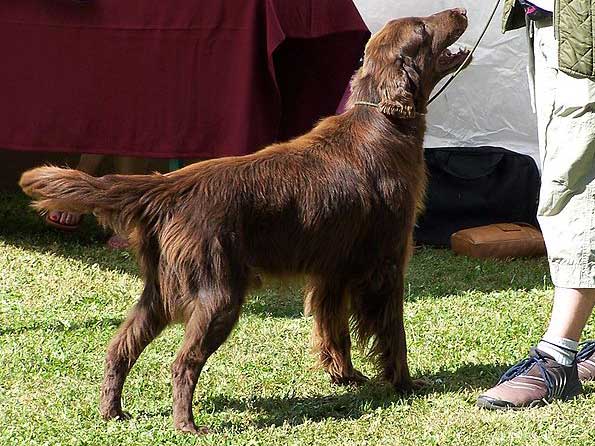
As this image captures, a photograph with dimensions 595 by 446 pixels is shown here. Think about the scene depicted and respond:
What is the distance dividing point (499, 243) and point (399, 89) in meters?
2.74

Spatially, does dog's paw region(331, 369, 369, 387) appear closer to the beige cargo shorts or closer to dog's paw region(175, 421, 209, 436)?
dog's paw region(175, 421, 209, 436)

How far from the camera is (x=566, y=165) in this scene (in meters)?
3.65

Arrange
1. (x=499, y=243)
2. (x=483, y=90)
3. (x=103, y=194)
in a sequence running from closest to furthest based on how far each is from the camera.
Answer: (x=103, y=194) → (x=499, y=243) → (x=483, y=90)

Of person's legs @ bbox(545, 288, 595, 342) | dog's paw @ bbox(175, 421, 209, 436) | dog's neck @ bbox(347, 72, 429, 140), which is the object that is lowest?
dog's paw @ bbox(175, 421, 209, 436)

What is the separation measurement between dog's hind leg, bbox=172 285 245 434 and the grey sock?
1.26 m

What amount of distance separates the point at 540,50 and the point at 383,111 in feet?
2.10

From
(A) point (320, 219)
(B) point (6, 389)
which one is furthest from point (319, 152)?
(B) point (6, 389)

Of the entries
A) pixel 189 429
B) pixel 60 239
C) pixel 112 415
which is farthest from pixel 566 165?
pixel 60 239

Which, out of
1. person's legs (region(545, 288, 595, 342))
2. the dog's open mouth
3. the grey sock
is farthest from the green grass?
the dog's open mouth

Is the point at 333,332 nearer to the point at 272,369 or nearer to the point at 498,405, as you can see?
the point at 272,369

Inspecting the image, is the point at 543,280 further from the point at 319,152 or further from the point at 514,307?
the point at 319,152

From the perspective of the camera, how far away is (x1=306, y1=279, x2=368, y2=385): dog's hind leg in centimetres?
400

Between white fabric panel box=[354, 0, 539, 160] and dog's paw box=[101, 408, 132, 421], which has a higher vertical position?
white fabric panel box=[354, 0, 539, 160]

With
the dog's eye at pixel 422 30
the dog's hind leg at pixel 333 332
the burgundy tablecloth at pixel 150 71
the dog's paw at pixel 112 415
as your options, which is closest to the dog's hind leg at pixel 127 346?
the dog's paw at pixel 112 415
